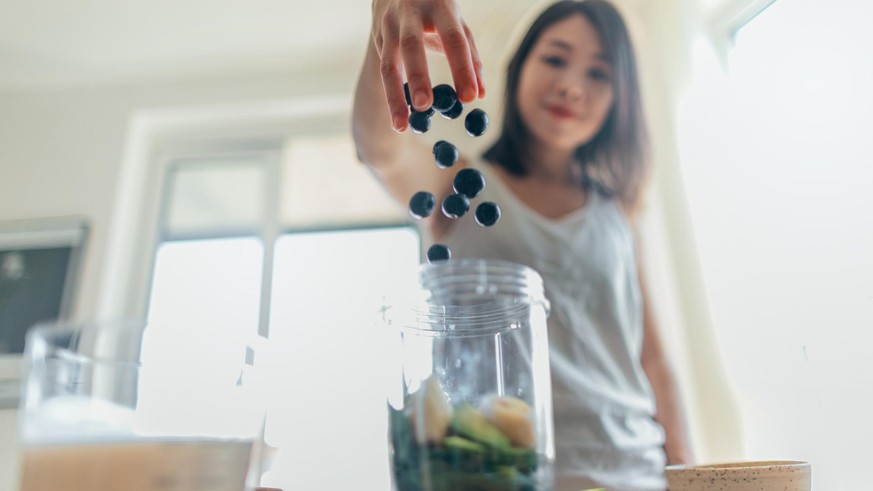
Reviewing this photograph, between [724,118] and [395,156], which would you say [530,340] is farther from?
[724,118]

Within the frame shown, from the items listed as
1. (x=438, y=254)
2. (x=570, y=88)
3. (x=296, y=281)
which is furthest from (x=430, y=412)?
(x=296, y=281)

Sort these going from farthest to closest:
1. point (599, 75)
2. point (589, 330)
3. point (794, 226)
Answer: point (599, 75)
point (794, 226)
point (589, 330)

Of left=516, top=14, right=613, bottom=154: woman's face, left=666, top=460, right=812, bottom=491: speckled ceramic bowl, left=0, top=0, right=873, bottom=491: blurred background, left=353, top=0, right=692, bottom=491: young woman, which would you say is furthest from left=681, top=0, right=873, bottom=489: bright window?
left=666, top=460, right=812, bottom=491: speckled ceramic bowl

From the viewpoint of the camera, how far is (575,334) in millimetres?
759

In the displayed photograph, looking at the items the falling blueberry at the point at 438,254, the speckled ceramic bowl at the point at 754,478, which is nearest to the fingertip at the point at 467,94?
the falling blueberry at the point at 438,254

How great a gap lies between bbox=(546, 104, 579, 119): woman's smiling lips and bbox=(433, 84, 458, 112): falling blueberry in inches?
24.9

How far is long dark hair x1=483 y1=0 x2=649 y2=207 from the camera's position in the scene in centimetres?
95

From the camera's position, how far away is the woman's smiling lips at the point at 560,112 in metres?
0.96

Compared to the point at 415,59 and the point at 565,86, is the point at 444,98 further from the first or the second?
the point at 565,86

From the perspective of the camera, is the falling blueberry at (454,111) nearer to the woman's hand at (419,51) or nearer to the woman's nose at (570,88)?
the woman's hand at (419,51)

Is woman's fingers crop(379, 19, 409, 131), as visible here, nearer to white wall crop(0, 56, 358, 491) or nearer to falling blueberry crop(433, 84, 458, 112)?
falling blueberry crop(433, 84, 458, 112)

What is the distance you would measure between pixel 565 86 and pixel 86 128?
6.07ft

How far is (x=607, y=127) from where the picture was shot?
3.86 feet

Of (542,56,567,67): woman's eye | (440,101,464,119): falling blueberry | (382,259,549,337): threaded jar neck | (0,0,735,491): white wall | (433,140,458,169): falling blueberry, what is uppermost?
(0,0,735,491): white wall
